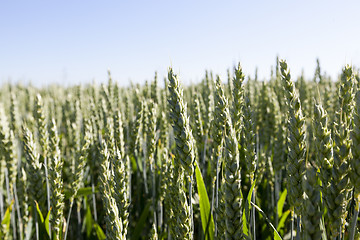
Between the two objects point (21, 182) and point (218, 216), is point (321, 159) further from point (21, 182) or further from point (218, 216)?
point (21, 182)

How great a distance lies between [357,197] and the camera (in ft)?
3.07

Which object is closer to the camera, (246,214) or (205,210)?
(246,214)

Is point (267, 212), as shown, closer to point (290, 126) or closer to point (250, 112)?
point (250, 112)

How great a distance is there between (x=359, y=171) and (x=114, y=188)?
1098mm

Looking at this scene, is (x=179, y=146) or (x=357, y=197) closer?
(x=357, y=197)

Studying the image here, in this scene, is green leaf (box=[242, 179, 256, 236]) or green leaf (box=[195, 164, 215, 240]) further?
green leaf (box=[195, 164, 215, 240])

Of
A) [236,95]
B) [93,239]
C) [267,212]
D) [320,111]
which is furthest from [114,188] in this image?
[267,212]

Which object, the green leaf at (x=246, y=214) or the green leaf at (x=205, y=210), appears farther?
the green leaf at (x=205, y=210)

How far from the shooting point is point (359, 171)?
874 millimetres

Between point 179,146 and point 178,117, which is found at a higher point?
point 178,117

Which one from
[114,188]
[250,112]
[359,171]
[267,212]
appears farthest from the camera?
[267,212]

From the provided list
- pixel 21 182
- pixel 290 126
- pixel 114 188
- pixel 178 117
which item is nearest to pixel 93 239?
pixel 21 182

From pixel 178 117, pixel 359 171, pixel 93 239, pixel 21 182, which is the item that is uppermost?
pixel 178 117

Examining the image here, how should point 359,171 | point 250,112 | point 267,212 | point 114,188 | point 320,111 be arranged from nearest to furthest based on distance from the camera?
point 359,171 → point 320,111 → point 114,188 → point 250,112 → point 267,212
